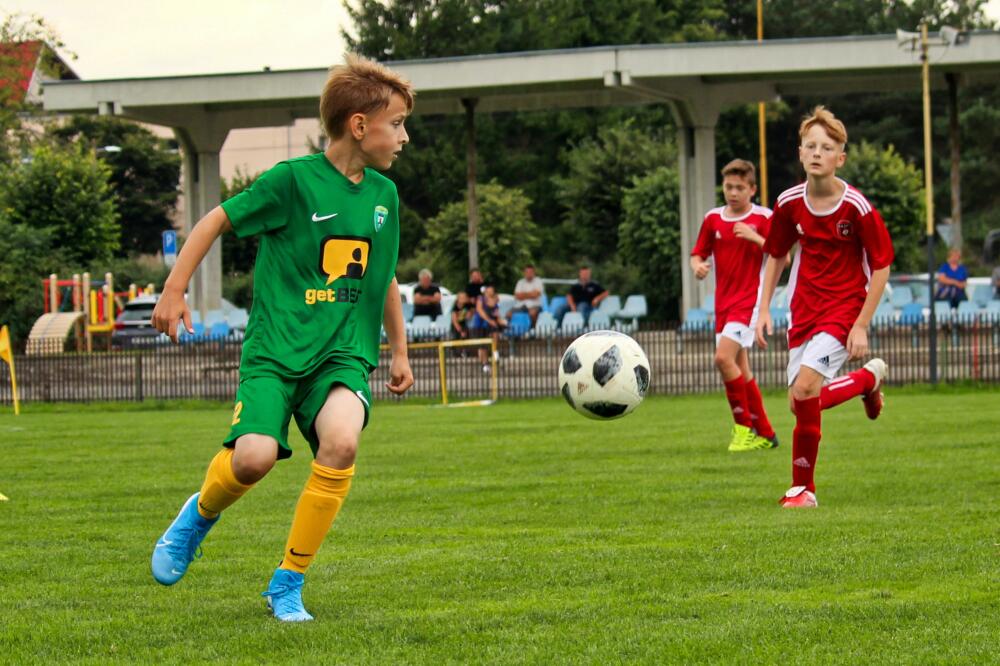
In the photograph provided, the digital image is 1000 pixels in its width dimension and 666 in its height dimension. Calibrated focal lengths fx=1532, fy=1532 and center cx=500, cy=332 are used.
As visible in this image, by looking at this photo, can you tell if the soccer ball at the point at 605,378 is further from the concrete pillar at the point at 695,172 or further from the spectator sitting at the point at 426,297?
the concrete pillar at the point at 695,172

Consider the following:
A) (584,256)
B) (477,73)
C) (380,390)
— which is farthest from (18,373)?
(584,256)

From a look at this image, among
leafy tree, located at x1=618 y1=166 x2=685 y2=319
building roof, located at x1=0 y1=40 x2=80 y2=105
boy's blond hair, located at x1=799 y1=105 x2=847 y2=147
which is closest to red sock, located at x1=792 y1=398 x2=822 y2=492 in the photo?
boy's blond hair, located at x1=799 y1=105 x2=847 y2=147

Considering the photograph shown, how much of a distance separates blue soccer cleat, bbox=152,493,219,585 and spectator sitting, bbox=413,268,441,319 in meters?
23.1

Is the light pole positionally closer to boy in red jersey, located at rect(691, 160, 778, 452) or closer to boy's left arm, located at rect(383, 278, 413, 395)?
boy in red jersey, located at rect(691, 160, 778, 452)

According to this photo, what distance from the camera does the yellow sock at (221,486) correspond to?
5492 millimetres

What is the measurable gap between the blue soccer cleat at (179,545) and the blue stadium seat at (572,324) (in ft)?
64.8

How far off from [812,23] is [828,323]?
69.8 meters

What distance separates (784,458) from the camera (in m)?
11.8

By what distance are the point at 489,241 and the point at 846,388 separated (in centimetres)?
3672

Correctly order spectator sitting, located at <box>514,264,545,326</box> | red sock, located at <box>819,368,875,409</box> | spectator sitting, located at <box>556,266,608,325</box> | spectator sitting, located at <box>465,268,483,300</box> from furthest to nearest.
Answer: spectator sitting, located at <box>514,264,545,326</box>
spectator sitting, located at <box>556,266,608,325</box>
spectator sitting, located at <box>465,268,483,300</box>
red sock, located at <box>819,368,875,409</box>

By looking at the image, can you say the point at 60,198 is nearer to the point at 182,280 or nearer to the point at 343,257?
the point at 343,257

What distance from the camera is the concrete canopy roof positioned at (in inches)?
1286

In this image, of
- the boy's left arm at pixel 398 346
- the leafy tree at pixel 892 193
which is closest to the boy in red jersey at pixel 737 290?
the boy's left arm at pixel 398 346

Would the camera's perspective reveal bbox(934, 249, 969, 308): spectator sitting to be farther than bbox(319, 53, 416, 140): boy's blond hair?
Yes
